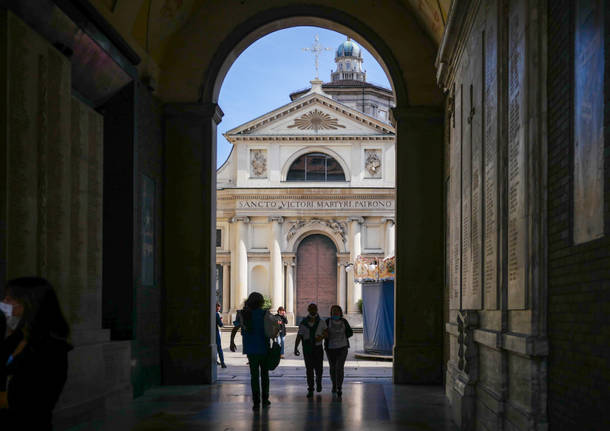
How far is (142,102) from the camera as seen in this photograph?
43.5ft

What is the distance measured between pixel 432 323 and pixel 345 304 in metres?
29.3

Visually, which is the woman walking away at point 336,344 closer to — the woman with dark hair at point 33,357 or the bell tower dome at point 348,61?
the woman with dark hair at point 33,357

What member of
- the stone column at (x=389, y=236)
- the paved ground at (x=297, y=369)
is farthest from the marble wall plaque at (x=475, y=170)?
the stone column at (x=389, y=236)

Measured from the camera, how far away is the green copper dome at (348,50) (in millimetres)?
69000

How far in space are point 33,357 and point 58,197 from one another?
189 inches

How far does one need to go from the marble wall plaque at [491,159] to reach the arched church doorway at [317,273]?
3568 cm

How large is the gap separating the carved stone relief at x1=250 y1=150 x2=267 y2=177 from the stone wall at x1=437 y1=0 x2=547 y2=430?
3413cm

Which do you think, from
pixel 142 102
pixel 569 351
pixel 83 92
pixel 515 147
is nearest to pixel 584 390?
pixel 569 351

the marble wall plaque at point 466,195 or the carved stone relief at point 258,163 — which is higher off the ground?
the carved stone relief at point 258,163

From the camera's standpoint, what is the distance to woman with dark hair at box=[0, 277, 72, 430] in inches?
185

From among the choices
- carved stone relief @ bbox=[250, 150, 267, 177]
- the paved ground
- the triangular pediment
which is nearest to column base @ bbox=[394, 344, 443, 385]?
the paved ground

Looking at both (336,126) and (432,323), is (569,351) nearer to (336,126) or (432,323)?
(432,323)

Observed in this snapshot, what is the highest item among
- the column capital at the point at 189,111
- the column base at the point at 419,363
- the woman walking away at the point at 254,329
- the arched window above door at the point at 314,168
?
the arched window above door at the point at 314,168

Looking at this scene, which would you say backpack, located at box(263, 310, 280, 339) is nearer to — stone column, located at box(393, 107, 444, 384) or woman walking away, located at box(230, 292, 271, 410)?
woman walking away, located at box(230, 292, 271, 410)
